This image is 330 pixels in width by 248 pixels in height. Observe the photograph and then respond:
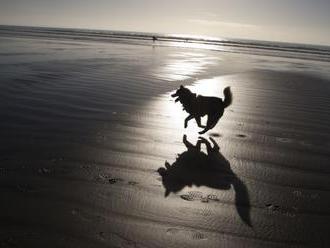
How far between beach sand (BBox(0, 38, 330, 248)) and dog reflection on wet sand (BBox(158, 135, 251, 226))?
3cm

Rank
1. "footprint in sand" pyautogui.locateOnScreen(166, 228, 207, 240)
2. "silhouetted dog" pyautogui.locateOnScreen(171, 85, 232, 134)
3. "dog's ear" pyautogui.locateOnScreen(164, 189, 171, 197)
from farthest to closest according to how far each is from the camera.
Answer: "silhouetted dog" pyautogui.locateOnScreen(171, 85, 232, 134)
"dog's ear" pyautogui.locateOnScreen(164, 189, 171, 197)
"footprint in sand" pyautogui.locateOnScreen(166, 228, 207, 240)

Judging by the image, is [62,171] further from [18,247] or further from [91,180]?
[18,247]

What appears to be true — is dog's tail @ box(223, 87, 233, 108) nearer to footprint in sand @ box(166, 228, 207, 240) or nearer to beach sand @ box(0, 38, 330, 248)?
beach sand @ box(0, 38, 330, 248)

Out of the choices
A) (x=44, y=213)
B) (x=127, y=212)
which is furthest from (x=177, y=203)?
(x=44, y=213)

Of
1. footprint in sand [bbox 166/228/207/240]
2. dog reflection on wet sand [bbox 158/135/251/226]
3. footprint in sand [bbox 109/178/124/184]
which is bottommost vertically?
footprint in sand [bbox 166/228/207/240]

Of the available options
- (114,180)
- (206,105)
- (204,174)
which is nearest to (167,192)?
(114,180)

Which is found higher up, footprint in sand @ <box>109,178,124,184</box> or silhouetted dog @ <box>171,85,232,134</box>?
silhouetted dog @ <box>171,85,232,134</box>

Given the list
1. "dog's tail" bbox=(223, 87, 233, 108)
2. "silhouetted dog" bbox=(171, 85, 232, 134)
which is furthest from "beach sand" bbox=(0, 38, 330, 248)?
"dog's tail" bbox=(223, 87, 233, 108)

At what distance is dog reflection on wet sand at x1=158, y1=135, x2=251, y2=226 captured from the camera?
4.49 meters

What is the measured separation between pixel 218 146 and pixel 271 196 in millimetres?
2015

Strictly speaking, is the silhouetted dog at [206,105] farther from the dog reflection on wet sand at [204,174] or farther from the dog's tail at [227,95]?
the dog reflection on wet sand at [204,174]

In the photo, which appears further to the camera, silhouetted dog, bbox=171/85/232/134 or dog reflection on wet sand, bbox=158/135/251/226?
silhouetted dog, bbox=171/85/232/134

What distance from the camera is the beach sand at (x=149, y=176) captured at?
11.7 ft

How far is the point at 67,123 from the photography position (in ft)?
23.5
